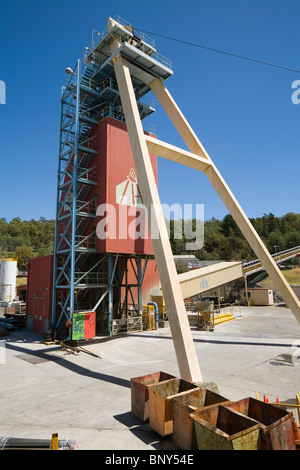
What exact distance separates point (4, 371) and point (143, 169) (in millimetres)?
11564

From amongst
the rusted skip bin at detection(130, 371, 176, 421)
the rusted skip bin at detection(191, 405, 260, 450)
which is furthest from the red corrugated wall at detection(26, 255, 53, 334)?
the rusted skip bin at detection(191, 405, 260, 450)

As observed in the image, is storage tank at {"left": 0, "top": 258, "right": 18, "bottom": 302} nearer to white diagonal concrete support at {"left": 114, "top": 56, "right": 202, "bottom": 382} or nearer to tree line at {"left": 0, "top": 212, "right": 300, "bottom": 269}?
white diagonal concrete support at {"left": 114, "top": 56, "right": 202, "bottom": 382}

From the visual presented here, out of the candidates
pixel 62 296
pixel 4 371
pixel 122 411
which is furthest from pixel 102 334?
pixel 122 411

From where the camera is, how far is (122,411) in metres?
8.24

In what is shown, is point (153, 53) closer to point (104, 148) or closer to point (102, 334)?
point (104, 148)

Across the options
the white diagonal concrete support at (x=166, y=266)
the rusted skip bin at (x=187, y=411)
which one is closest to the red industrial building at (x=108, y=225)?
the white diagonal concrete support at (x=166, y=266)

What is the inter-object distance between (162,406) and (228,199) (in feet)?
35.5

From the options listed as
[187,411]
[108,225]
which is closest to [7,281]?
[108,225]

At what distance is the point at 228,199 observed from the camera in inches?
572

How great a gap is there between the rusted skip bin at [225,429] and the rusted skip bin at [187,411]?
0.29 m

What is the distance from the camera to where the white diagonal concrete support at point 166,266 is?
28.7 ft

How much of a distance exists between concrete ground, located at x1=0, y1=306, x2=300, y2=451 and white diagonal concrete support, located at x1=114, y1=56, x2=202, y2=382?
215 cm

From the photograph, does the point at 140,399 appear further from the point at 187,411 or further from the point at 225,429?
the point at 225,429

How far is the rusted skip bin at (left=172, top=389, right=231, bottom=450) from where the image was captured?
6.00 m
